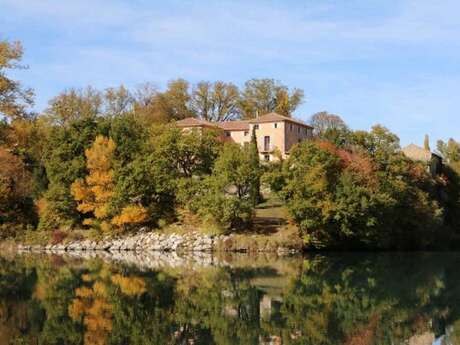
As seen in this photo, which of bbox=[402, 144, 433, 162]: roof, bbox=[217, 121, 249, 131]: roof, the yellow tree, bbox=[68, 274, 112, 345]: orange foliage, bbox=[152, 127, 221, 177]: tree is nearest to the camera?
bbox=[68, 274, 112, 345]: orange foliage

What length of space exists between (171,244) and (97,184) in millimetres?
7997

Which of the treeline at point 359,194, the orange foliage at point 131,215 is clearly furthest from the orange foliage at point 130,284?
the orange foliage at point 131,215

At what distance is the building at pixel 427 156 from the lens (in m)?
62.6

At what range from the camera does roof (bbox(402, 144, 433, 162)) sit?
208ft

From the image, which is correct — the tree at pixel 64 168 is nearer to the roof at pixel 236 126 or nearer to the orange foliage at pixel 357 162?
the orange foliage at pixel 357 162

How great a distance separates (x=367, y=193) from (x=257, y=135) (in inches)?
971

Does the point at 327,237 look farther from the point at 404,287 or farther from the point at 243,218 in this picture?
the point at 404,287

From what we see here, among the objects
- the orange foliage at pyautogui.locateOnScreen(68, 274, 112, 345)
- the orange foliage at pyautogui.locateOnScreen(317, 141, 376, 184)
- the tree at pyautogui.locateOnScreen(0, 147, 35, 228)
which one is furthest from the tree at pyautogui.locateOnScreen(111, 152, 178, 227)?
the orange foliage at pyautogui.locateOnScreen(68, 274, 112, 345)

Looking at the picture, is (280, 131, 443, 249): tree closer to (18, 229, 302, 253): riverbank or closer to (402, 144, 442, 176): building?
(18, 229, 302, 253): riverbank

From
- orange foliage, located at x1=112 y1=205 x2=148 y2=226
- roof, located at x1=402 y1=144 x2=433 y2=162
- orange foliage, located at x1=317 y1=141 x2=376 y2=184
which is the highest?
roof, located at x1=402 y1=144 x2=433 y2=162

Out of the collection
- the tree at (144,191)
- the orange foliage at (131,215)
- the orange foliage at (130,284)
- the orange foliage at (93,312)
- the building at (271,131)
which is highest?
the building at (271,131)

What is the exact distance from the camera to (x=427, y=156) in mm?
63688

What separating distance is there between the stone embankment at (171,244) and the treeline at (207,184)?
3.65 feet

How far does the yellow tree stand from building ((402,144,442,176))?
1149 inches
